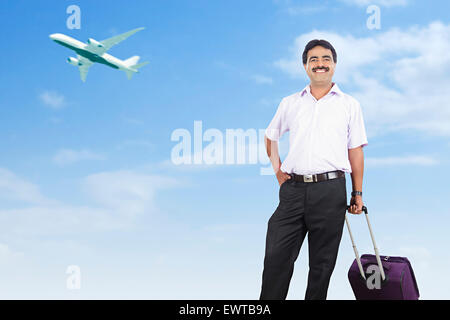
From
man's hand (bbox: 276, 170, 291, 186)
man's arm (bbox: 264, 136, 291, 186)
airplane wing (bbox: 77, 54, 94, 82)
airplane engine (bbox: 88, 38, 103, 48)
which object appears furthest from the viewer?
airplane wing (bbox: 77, 54, 94, 82)

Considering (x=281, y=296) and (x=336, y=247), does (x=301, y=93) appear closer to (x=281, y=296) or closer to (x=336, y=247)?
(x=336, y=247)

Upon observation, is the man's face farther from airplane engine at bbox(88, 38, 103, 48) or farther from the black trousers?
airplane engine at bbox(88, 38, 103, 48)

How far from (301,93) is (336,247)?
4.36ft

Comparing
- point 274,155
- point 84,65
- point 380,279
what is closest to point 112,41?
point 84,65

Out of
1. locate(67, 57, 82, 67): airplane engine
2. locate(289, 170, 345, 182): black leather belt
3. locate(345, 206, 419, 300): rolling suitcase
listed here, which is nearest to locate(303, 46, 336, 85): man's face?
locate(289, 170, 345, 182): black leather belt

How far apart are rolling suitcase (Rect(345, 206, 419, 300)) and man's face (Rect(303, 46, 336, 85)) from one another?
1352mm

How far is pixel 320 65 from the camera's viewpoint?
3848mm

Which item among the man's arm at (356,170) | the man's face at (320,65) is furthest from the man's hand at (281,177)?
the man's face at (320,65)

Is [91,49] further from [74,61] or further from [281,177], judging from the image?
[281,177]

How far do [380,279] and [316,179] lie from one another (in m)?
1.18

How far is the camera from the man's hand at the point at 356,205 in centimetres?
386

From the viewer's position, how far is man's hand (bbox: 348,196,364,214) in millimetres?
3861
